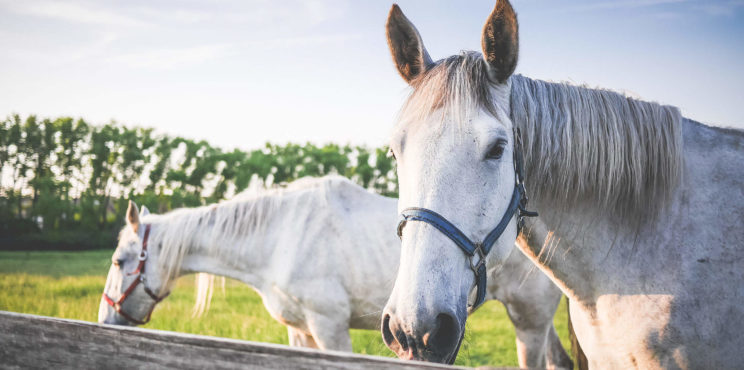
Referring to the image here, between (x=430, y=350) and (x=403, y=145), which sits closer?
(x=430, y=350)

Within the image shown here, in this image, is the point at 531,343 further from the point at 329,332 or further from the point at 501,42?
the point at 501,42

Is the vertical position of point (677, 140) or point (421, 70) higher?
point (421, 70)

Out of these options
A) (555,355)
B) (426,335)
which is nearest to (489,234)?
(426,335)

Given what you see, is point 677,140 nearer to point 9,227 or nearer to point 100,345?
point 100,345

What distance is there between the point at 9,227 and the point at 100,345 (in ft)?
104

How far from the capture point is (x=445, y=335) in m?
1.49

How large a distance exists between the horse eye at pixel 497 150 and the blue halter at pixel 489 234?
118mm

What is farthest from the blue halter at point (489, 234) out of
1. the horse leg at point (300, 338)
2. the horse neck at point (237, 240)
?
the horse leg at point (300, 338)

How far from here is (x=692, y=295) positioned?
1735 millimetres

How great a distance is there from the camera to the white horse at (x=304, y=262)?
4520 millimetres

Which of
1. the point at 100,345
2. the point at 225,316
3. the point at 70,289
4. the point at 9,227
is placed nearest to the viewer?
the point at 100,345

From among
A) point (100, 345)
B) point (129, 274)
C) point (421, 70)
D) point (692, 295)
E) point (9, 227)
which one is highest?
point (421, 70)

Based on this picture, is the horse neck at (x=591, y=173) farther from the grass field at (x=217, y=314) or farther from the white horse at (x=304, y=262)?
the grass field at (x=217, y=314)

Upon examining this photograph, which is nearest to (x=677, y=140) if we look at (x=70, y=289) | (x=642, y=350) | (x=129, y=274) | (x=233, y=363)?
(x=642, y=350)
